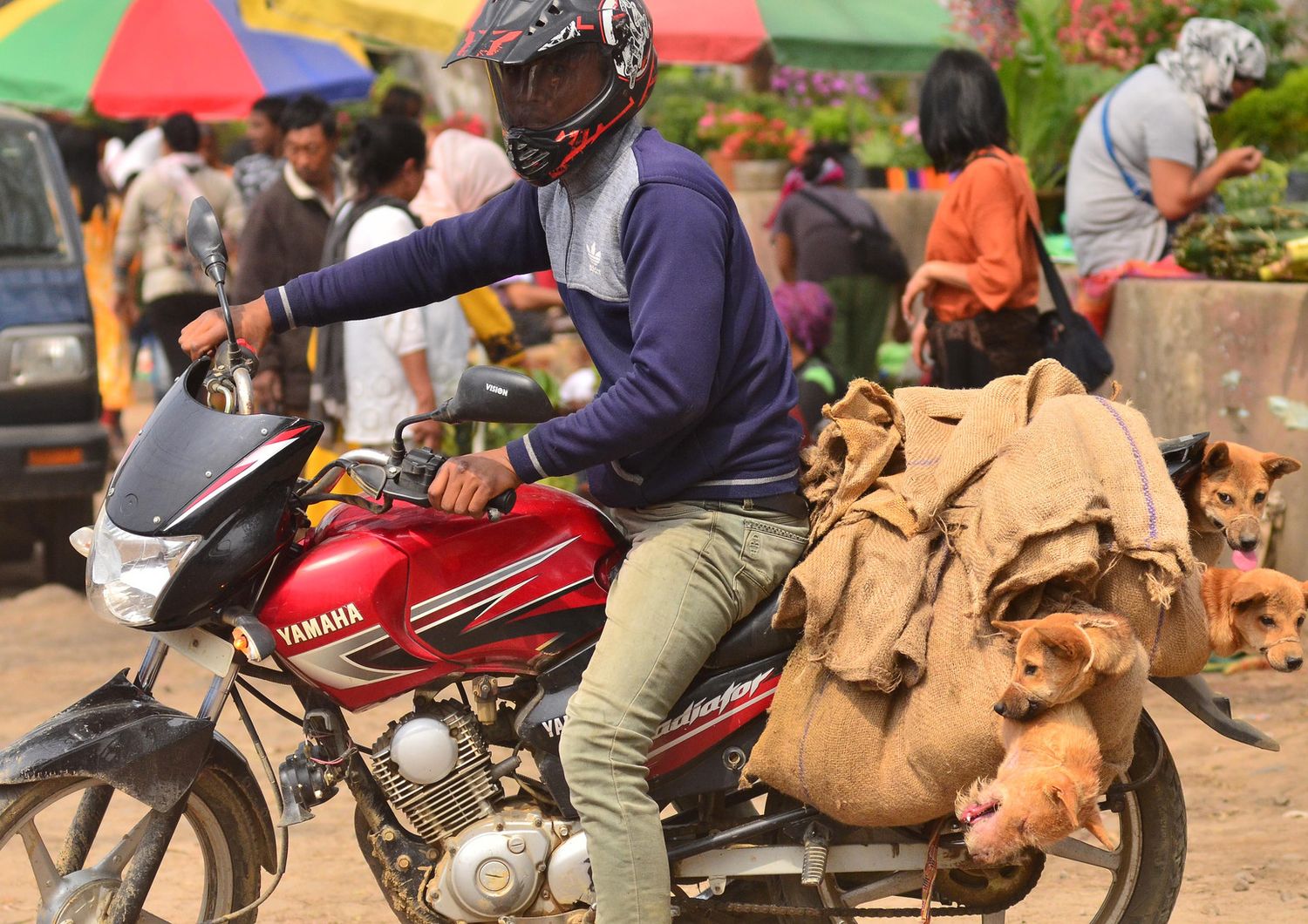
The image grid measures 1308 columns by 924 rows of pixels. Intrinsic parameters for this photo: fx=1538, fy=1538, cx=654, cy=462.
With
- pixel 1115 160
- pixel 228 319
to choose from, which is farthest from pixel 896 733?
pixel 1115 160

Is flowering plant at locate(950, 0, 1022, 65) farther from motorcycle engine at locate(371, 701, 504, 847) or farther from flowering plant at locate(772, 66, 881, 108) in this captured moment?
motorcycle engine at locate(371, 701, 504, 847)

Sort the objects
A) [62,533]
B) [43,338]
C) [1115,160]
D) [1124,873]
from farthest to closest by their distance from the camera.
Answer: [62,533], [43,338], [1115,160], [1124,873]

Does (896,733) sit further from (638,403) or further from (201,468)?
(201,468)

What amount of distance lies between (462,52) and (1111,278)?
4.61 m

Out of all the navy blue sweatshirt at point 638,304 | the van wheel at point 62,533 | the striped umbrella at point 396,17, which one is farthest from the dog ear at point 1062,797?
the striped umbrella at point 396,17

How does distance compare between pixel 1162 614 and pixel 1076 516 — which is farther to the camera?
pixel 1162 614

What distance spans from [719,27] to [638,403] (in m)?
6.06

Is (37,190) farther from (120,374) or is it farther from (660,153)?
(660,153)

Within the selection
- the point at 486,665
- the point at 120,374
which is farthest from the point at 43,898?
the point at 120,374

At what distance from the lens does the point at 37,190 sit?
762 cm

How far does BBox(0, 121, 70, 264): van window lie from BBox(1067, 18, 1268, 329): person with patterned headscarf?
4.87 m

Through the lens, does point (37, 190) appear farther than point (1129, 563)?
Yes

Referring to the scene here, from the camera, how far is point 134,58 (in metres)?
10.9

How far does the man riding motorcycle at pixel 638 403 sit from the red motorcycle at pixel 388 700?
0.13 meters
